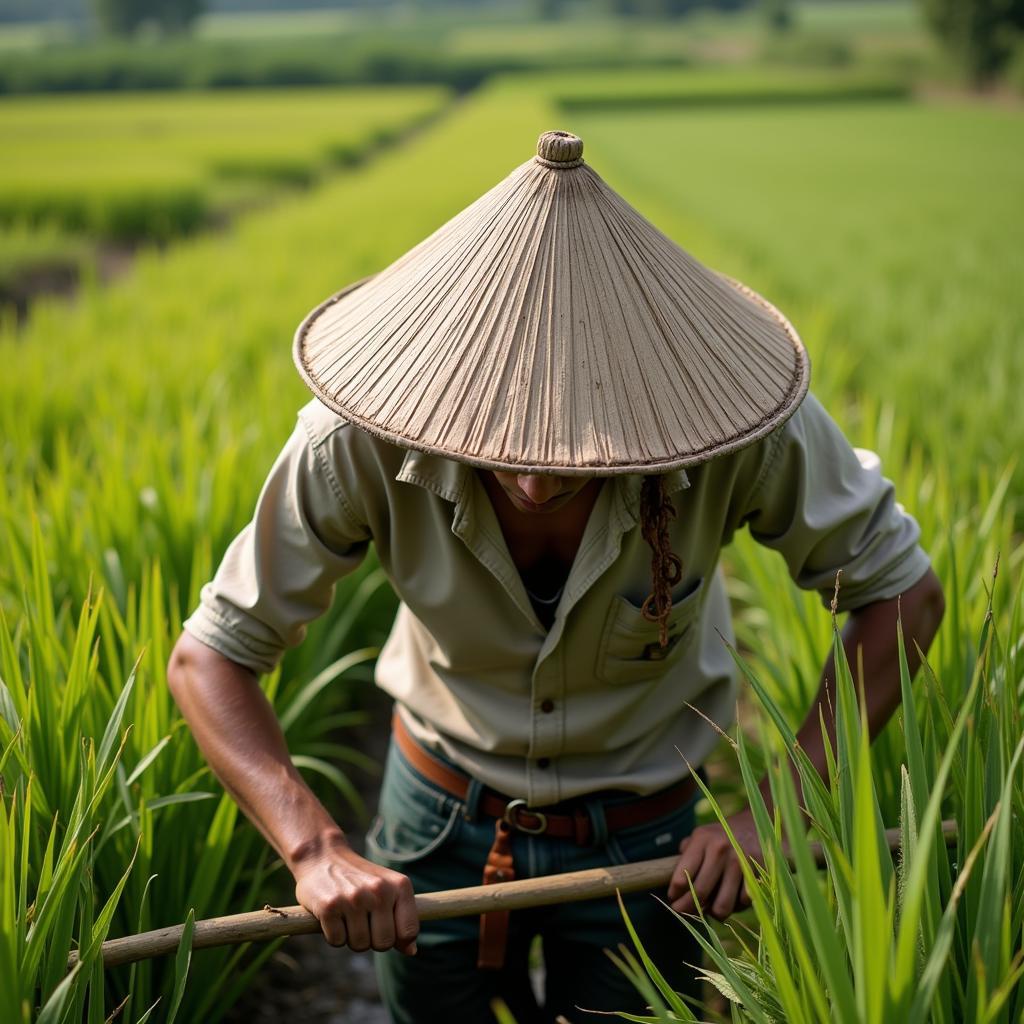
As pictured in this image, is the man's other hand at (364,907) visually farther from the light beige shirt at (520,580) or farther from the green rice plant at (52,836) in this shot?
the light beige shirt at (520,580)

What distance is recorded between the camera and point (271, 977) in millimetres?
2021

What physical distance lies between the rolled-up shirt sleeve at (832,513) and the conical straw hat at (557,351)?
0.33 ft

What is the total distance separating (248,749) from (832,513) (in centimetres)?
72

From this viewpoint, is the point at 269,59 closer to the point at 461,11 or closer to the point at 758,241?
the point at 758,241

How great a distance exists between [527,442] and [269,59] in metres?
47.9

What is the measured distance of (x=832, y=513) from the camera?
1.25 m

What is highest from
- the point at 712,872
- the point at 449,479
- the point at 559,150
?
the point at 559,150

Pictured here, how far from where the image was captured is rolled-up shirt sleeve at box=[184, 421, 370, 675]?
125 centimetres

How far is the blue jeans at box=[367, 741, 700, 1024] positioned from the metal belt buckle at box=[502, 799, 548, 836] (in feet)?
0.06

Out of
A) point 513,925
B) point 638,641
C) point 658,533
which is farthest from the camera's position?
→ point 513,925

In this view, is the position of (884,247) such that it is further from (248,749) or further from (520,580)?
(248,749)

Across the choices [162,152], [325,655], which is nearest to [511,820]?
[325,655]

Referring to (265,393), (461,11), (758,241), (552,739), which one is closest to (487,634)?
(552,739)

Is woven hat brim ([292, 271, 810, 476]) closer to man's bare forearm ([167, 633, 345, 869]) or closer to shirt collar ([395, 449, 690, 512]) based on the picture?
shirt collar ([395, 449, 690, 512])
